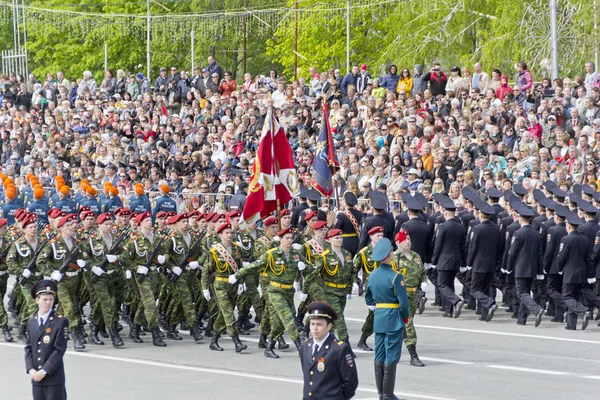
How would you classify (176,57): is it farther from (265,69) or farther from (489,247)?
(489,247)

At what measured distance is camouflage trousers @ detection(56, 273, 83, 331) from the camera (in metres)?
16.3

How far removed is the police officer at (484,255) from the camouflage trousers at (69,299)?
Answer: 5.84 metres

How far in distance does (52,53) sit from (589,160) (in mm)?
46269

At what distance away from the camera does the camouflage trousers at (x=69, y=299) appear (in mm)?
16312

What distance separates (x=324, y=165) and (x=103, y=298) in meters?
6.99

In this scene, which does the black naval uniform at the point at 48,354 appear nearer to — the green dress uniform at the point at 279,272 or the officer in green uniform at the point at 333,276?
the green dress uniform at the point at 279,272

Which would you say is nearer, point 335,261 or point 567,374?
point 567,374

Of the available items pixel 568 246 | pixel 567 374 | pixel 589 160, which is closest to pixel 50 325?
pixel 567 374

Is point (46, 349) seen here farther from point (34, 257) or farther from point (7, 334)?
point (7, 334)

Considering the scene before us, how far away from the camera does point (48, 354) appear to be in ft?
35.6

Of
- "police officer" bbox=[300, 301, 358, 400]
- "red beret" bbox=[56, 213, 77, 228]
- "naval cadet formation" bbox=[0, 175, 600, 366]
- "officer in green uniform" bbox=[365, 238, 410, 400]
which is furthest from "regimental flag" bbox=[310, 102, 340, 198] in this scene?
"police officer" bbox=[300, 301, 358, 400]

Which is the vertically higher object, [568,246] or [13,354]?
[568,246]

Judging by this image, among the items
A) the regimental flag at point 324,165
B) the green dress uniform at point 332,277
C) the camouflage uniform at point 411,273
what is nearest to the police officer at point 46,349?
the green dress uniform at point 332,277

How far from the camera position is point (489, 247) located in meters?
18.5
